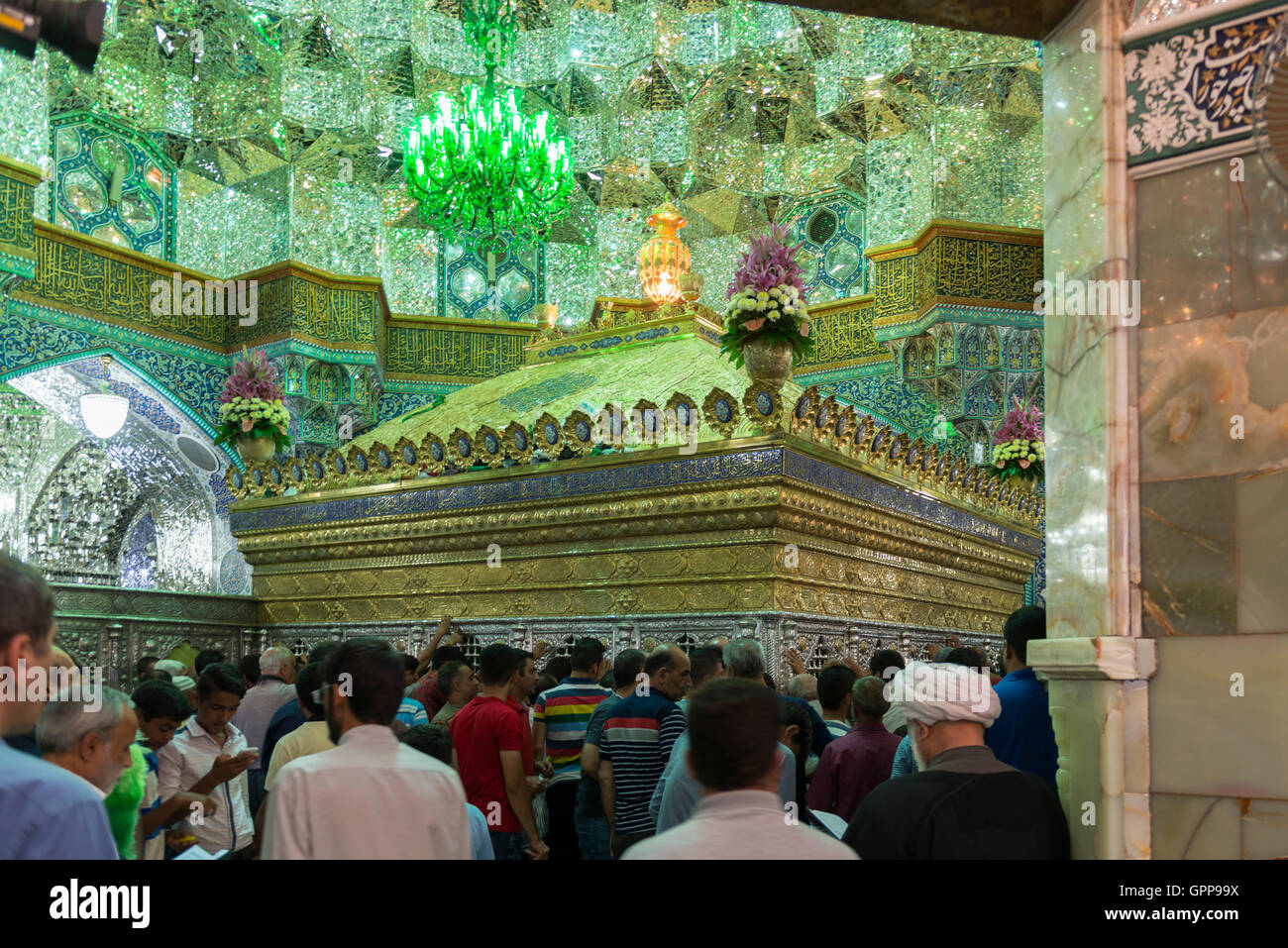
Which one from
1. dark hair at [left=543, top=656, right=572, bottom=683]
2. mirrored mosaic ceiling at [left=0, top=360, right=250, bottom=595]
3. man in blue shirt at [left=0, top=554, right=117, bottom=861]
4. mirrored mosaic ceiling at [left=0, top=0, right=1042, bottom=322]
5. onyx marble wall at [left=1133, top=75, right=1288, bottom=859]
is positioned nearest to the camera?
man in blue shirt at [left=0, top=554, right=117, bottom=861]

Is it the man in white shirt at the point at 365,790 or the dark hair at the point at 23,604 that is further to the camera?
the man in white shirt at the point at 365,790

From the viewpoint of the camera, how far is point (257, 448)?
9.27 metres

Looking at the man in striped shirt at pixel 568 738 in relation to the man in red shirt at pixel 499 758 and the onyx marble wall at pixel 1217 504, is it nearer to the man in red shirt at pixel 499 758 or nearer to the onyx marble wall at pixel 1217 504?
the man in red shirt at pixel 499 758

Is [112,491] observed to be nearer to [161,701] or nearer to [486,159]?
[486,159]

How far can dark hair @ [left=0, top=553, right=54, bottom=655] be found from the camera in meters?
1.49

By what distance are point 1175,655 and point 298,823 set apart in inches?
78.3

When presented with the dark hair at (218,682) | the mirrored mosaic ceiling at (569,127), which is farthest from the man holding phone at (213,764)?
the mirrored mosaic ceiling at (569,127)

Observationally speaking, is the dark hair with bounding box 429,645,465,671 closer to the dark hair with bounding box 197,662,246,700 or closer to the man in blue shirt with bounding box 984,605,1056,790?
the dark hair with bounding box 197,662,246,700

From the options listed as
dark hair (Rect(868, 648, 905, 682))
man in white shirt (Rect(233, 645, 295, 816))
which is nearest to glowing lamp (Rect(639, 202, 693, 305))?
dark hair (Rect(868, 648, 905, 682))

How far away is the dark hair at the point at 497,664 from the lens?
12.3 ft

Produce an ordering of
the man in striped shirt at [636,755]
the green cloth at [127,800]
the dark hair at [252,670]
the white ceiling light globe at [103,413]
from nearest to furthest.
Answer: the green cloth at [127,800], the man in striped shirt at [636,755], the dark hair at [252,670], the white ceiling light globe at [103,413]

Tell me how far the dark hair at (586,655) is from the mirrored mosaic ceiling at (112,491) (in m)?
8.09

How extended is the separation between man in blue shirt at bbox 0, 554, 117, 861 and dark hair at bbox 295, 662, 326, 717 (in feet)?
6.26

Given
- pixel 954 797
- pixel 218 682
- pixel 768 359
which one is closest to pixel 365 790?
pixel 954 797
